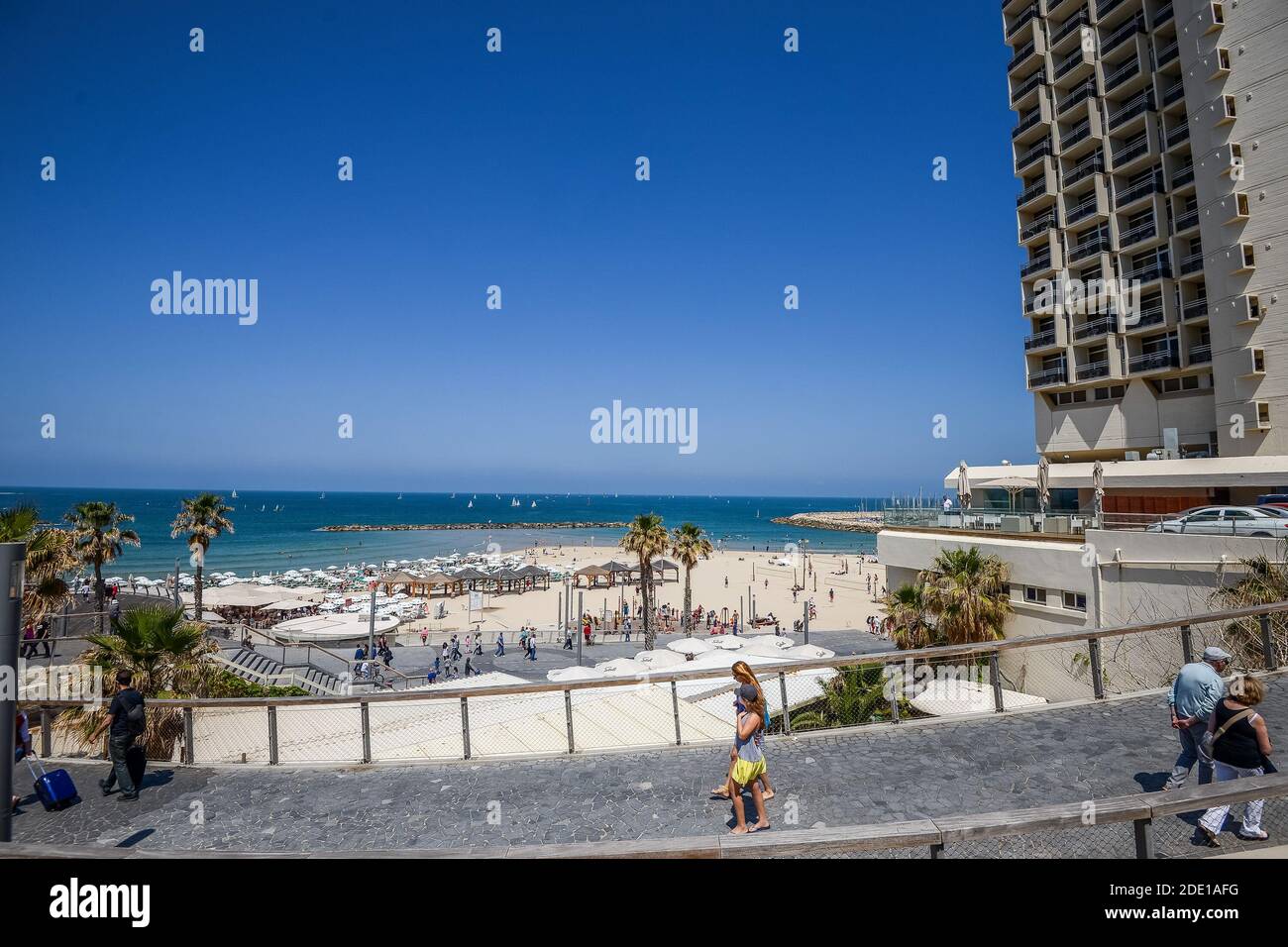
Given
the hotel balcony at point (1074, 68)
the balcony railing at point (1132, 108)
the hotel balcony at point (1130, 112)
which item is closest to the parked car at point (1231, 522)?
the hotel balcony at point (1130, 112)

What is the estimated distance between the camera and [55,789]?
7398 mm

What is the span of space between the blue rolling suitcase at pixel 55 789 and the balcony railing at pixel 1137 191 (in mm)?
41701

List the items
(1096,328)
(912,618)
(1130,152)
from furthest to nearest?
(1096,328), (1130,152), (912,618)

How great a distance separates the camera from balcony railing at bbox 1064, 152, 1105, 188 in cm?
3309

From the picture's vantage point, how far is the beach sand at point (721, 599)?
46.9 meters

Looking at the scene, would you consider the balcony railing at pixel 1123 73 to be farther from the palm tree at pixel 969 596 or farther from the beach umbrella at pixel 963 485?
the palm tree at pixel 969 596

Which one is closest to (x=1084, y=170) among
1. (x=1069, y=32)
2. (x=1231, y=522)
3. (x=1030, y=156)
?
(x=1030, y=156)

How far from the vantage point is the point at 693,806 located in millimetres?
6590

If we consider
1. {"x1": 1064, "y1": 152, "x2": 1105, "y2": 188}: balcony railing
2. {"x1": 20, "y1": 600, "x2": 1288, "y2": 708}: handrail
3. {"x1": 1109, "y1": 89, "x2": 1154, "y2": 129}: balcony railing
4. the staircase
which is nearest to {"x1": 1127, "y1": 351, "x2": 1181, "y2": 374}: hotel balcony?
{"x1": 1064, "y1": 152, "x2": 1105, "y2": 188}: balcony railing

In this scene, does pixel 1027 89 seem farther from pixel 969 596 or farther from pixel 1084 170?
pixel 969 596

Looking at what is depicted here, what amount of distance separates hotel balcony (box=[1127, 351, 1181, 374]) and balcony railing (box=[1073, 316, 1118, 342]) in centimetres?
184

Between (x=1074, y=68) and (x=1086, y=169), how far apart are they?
215 inches
